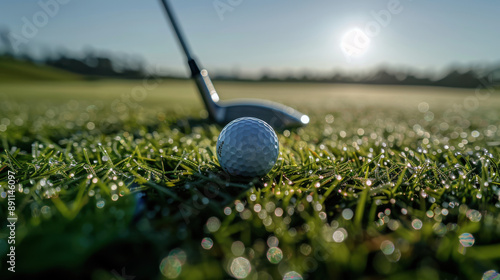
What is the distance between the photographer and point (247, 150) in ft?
6.31

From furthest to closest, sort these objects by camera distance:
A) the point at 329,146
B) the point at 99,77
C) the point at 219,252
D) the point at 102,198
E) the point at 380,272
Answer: the point at 99,77 → the point at 329,146 → the point at 102,198 → the point at 219,252 → the point at 380,272

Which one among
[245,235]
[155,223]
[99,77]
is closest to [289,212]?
[245,235]

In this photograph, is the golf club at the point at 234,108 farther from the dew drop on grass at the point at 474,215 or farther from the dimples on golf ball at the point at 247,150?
the dew drop on grass at the point at 474,215

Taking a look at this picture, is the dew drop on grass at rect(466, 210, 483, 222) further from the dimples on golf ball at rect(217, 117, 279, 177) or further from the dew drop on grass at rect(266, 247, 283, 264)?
the dimples on golf ball at rect(217, 117, 279, 177)

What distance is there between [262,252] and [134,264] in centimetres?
50

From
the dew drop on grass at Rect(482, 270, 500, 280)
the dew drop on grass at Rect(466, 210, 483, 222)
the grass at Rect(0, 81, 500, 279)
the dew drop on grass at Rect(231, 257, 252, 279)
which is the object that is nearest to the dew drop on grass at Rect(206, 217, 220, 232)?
the grass at Rect(0, 81, 500, 279)

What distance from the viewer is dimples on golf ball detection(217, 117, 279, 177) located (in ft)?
6.24

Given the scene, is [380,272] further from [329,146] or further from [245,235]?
[329,146]

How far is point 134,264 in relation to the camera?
1.16 meters

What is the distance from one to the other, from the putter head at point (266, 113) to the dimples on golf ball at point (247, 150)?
1.69 m

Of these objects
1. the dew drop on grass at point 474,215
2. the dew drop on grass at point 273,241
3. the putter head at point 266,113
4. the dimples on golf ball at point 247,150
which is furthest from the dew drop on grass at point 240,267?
the putter head at point 266,113

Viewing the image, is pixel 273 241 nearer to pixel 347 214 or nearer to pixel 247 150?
pixel 347 214

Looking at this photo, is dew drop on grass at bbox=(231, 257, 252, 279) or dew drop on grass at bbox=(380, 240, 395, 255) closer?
dew drop on grass at bbox=(231, 257, 252, 279)

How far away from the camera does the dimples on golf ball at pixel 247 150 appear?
1.90 metres
